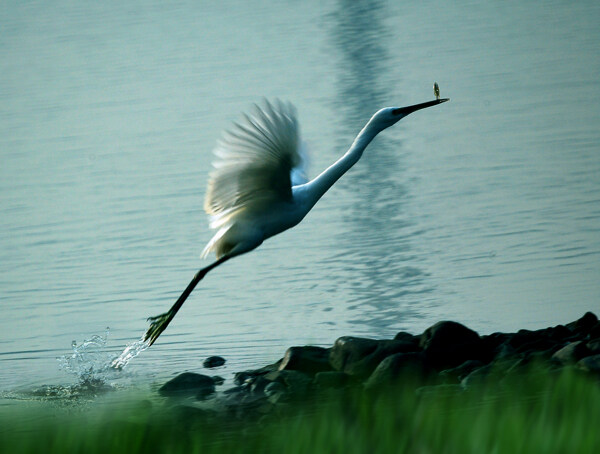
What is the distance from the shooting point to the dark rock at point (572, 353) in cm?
607

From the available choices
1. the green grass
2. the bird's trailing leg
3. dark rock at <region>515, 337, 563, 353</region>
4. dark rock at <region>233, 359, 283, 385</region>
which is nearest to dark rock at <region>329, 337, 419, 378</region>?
dark rock at <region>233, 359, 283, 385</region>

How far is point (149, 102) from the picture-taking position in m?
A: 19.2

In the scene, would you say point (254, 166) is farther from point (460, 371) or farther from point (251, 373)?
point (460, 371)

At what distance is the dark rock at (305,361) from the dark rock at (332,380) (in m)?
0.26

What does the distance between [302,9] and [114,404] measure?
23.8 m

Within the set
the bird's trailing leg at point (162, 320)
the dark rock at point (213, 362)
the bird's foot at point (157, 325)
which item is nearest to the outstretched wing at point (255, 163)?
the bird's trailing leg at point (162, 320)

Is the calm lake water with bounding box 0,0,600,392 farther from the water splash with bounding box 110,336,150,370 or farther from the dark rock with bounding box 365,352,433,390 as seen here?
the dark rock with bounding box 365,352,433,390

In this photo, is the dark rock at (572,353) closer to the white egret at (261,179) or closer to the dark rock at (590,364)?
the dark rock at (590,364)

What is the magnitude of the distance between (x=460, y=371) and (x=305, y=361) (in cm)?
98

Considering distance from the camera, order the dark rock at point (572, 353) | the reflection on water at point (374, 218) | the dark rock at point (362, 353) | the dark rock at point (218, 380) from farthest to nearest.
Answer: the reflection on water at point (374, 218), the dark rock at point (218, 380), the dark rock at point (362, 353), the dark rock at point (572, 353)

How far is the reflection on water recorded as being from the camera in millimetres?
8719

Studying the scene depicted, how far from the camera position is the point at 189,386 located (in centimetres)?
730

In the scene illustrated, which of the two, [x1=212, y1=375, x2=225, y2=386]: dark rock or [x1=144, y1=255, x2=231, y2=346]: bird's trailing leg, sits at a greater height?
[x1=144, y1=255, x2=231, y2=346]: bird's trailing leg

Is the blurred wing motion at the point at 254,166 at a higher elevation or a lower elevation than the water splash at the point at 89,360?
higher
